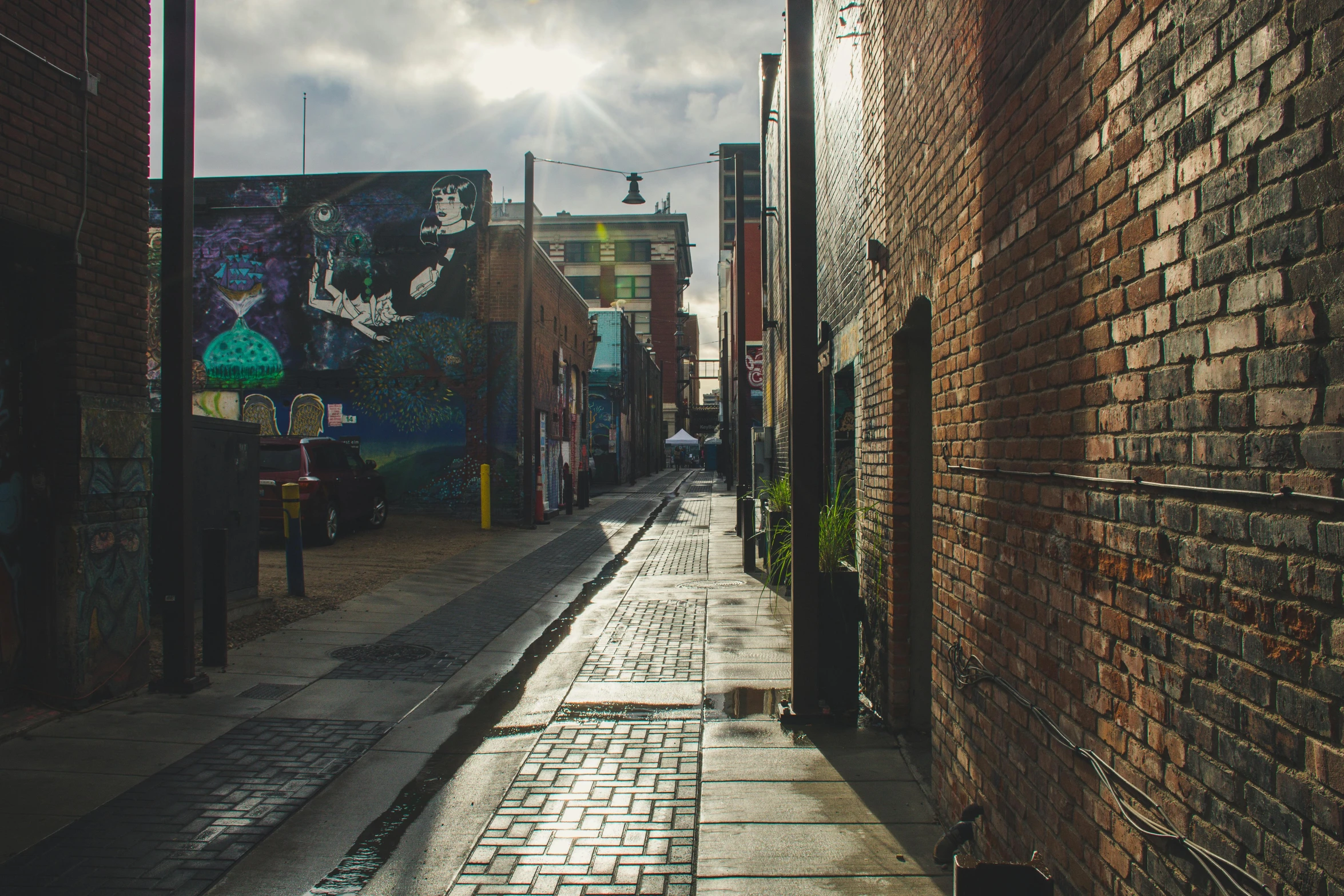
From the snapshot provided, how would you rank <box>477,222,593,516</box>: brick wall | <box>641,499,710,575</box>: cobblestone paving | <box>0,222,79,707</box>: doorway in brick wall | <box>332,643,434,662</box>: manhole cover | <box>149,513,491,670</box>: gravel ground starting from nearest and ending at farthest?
<box>0,222,79,707</box>: doorway in brick wall
<box>332,643,434,662</box>: manhole cover
<box>149,513,491,670</box>: gravel ground
<box>641,499,710,575</box>: cobblestone paving
<box>477,222,593,516</box>: brick wall

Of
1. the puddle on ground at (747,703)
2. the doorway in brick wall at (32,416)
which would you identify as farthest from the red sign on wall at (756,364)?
the doorway in brick wall at (32,416)

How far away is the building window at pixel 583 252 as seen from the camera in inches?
2832

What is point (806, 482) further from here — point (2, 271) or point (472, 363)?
point (472, 363)

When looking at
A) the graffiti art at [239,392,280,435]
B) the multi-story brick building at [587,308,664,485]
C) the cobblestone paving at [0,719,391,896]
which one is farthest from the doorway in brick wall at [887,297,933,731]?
the multi-story brick building at [587,308,664,485]

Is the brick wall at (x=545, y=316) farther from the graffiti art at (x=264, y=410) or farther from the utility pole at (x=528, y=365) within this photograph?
the graffiti art at (x=264, y=410)

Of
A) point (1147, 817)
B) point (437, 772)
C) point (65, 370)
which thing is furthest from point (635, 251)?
point (1147, 817)

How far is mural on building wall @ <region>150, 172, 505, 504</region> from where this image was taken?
21406 millimetres

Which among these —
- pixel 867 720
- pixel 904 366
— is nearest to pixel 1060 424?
pixel 904 366

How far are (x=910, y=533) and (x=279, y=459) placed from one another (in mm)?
12000

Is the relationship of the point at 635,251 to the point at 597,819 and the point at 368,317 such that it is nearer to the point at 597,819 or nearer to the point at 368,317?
the point at 368,317

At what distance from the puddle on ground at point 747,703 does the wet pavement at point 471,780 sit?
0.8 inches

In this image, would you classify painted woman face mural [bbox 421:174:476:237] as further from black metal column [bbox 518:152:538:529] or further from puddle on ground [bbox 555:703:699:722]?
puddle on ground [bbox 555:703:699:722]

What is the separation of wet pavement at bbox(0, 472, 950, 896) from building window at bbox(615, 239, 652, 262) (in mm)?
65936

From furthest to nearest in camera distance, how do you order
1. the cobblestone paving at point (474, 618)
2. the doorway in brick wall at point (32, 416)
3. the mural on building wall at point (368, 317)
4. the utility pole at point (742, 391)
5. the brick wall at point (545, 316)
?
1. the brick wall at point (545, 316)
2. the mural on building wall at point (368, 317)
3. the utility pole at point (742, 391)
4. the cobblestone paving at point (474, 618)
5. the doorway in brick wall at point (32, 416)
